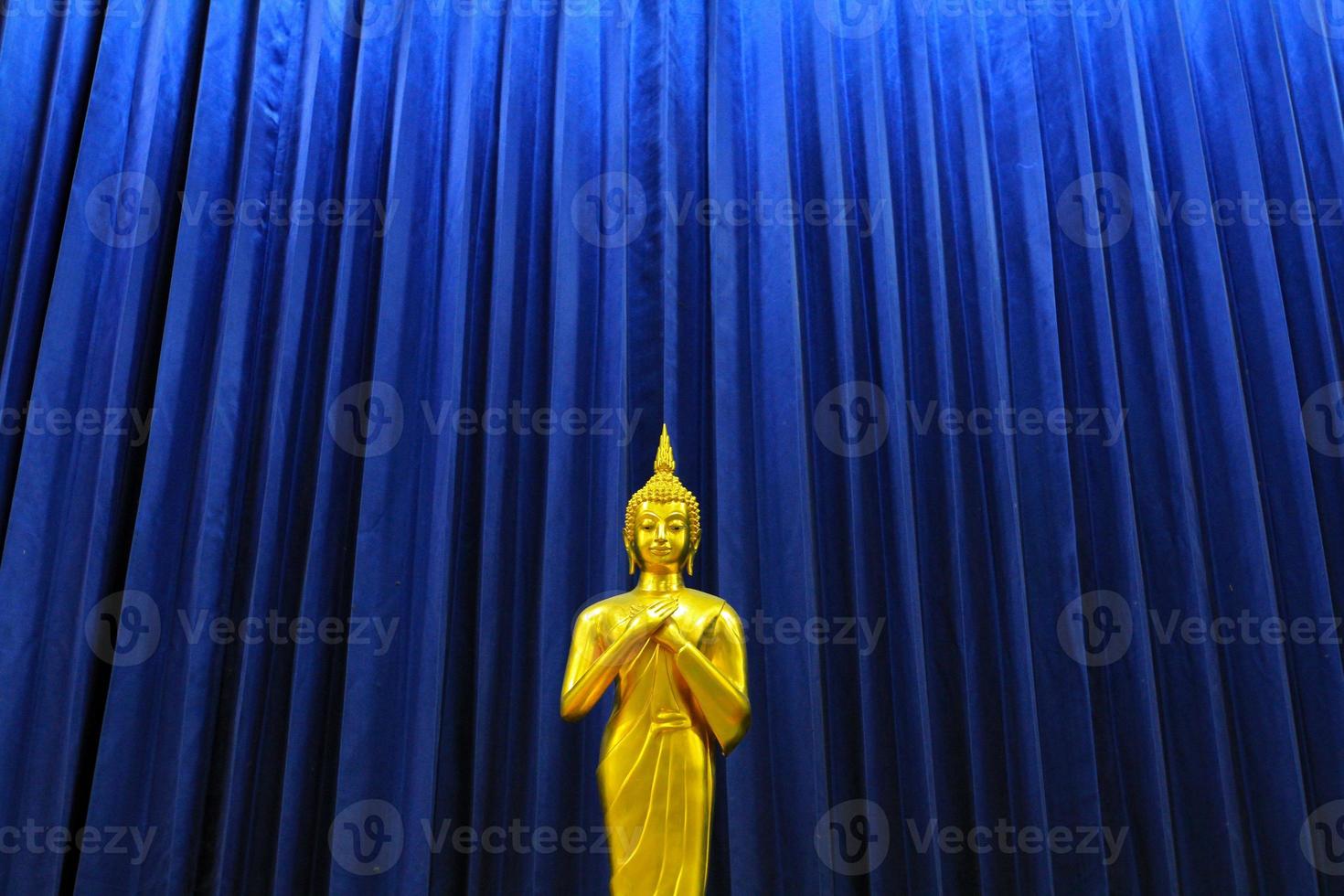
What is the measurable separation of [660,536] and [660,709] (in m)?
0.34

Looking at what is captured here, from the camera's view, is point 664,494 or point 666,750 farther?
point 664,494

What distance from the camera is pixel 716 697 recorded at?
6.74ft

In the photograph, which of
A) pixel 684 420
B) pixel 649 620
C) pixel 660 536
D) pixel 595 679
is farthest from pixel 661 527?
pixel 684 420

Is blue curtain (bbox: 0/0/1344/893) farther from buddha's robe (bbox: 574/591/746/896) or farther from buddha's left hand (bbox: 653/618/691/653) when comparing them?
buddha's left hand (bbox: 653/618/691/653)

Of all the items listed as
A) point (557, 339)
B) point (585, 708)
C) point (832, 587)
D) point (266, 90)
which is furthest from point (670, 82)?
point (585, 708)

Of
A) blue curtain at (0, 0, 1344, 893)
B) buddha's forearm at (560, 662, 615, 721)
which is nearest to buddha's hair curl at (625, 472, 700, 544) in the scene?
buddha's forearm at (560, 662, 615, 721)

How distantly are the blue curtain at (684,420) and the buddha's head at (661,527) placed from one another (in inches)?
36.8

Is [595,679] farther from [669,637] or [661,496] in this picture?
[661,496]

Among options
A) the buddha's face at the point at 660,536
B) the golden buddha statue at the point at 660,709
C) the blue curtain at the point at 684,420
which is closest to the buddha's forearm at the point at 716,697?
the golden buddha statue at the point at 660,709

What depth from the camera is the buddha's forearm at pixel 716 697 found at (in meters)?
2.04

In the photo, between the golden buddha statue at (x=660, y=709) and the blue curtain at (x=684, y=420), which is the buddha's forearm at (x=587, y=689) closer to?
the golden buddha statue at (x=660, y=709)

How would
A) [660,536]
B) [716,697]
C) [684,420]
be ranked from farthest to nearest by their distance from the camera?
[684,420]
[660,536]
[716,697]

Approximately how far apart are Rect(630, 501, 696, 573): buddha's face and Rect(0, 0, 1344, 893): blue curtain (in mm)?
961

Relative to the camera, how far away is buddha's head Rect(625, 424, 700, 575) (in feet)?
7.32
